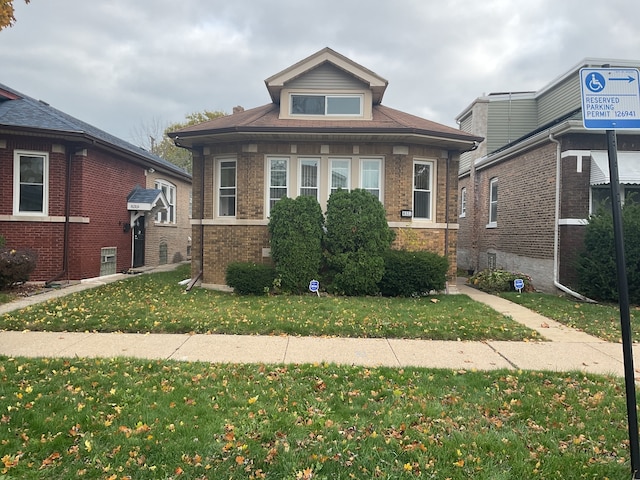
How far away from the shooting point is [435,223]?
36.5 ft

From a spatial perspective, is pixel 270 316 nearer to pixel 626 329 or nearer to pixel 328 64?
pixel 626 329

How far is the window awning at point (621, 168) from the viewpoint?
33.7 feet

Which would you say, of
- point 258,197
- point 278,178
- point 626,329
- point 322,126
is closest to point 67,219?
point 258,197

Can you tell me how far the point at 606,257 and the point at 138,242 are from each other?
581 inches

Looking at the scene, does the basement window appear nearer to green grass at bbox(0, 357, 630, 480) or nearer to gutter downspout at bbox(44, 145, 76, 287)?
gutter downspout at bbox(44, 145, 76, 287)

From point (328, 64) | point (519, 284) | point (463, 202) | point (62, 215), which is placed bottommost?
point (519, 284)

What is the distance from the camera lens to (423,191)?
11242 millimetres

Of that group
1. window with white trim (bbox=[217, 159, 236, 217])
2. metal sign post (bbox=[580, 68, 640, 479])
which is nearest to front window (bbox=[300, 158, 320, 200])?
window with white trim (bbox=[217, 159, 236, 217])

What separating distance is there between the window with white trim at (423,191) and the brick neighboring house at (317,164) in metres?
0.03

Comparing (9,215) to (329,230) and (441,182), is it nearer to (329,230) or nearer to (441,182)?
(329,230)

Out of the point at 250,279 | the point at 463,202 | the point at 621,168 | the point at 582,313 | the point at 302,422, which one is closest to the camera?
the point at 302,422

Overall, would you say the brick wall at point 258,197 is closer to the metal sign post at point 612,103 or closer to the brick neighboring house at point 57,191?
the brick neighboring house at point 57,191

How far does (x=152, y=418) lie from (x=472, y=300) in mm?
8093

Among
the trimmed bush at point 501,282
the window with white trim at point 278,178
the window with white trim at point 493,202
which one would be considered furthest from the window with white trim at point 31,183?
the window with white trim at point 493,202
